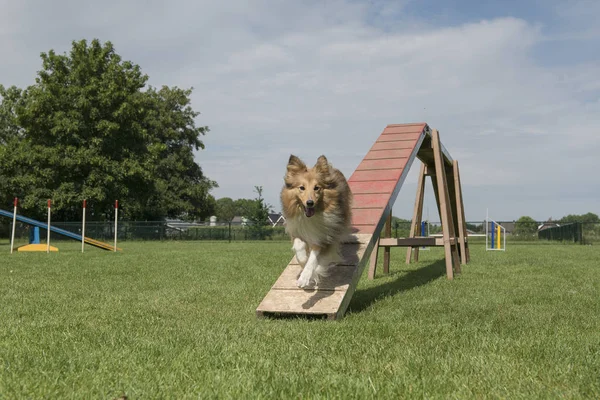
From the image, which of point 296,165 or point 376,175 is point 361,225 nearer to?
point 376,175

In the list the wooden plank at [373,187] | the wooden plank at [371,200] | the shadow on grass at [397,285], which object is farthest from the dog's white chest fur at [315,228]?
the wooden plank at [373,187]

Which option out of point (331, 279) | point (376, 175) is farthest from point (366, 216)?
point (331, 279)

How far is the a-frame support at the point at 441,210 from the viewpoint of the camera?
9094 millimetres

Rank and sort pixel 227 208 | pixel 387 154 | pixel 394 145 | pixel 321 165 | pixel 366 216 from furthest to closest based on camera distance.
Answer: pixel 227 208 < pixel 394 145 < pixel 387 154 < pixel 366 216 < pixel 321 165

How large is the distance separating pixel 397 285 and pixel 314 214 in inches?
124

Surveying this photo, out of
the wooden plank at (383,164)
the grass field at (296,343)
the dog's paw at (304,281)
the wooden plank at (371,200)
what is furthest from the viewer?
the wooden plank at (383,164)

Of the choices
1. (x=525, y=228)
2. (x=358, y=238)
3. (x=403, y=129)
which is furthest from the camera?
(x=525, y=228)

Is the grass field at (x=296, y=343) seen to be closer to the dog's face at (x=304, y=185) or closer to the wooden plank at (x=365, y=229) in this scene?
the wooden plank at (x=365, y=229)

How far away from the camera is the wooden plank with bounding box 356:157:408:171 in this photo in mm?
8109

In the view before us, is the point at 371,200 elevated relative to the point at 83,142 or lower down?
lower down

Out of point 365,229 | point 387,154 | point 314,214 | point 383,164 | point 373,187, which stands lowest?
point 365,229

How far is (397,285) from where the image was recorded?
8367 millimetres

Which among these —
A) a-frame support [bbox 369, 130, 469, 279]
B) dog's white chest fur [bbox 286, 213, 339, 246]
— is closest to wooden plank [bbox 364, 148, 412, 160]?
a-frame support [bbox 369, 130, 469, 279]

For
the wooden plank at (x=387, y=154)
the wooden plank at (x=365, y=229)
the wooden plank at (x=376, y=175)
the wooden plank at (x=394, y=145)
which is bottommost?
the wooden plank at (x=365, y=229)
